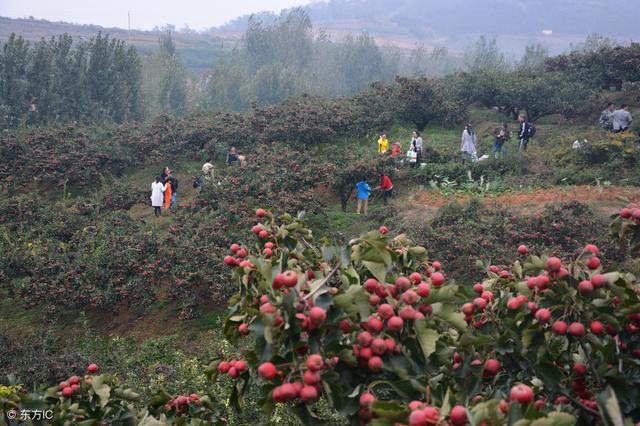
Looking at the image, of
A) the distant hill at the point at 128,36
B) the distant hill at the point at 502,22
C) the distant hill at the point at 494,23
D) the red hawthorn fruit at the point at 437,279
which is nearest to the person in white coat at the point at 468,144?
the red hawthorn fruit at the point at 437,279

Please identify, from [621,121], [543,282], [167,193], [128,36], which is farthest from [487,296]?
[128,36]

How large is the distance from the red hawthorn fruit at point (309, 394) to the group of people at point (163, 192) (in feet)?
42.2

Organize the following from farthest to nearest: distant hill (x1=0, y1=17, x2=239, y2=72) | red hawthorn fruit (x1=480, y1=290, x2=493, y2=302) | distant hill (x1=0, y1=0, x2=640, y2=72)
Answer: distant hill (x1=0, y1=0, x2=640, y2=72) → distant hill (x1=0, y1=17, x2=239, y2=72) → red hawthorn fruit (x1=480, y1=290, x2=493, y2=302)

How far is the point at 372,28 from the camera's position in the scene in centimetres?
15262

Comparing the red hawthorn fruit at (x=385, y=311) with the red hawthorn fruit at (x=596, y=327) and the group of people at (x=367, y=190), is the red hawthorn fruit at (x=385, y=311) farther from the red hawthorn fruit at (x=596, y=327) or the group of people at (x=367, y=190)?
the group of people at (x=367, y=190)

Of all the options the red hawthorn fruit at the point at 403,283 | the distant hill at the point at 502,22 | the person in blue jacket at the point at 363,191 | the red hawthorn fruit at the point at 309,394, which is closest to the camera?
the red hawthorn fruit at the point at 309,394

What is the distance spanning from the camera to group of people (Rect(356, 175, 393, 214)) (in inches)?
543

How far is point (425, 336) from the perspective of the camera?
2.61 m

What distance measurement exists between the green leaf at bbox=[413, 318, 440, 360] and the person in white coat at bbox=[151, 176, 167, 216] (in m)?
12.8

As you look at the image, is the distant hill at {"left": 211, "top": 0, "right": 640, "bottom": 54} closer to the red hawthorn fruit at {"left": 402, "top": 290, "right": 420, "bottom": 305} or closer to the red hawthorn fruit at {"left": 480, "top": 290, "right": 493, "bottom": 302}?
the red hawthorn fruit at {"left": 480, "top": 290, "right": 493, "bottom": 302}

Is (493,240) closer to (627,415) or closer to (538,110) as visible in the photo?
(627,415)

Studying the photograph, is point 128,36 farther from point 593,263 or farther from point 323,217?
point 593,263

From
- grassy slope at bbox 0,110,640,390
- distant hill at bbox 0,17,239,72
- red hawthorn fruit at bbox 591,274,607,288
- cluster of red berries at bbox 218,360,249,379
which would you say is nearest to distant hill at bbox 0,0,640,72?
distant hill at bbox 0,17,239,72

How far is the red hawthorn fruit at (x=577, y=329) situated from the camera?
2623 mm
